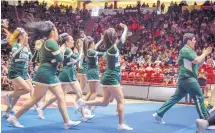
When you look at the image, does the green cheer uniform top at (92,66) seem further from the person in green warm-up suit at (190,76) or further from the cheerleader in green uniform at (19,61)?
the person in green warm-up suit at (190,76)

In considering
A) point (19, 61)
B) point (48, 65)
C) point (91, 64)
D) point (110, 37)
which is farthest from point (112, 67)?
point (19, 61)

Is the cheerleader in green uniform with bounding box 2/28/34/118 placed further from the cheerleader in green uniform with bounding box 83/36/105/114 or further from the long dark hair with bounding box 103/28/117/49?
the long dark hair with bounding box 103/28/117/49

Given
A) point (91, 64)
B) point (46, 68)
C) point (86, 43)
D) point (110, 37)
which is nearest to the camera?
point (46, 68)

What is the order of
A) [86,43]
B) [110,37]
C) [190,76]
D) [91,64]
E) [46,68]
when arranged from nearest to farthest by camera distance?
1. [46,68]
2. [110,37]
3. [190,76]
4. [86,43]
5. [91,64]

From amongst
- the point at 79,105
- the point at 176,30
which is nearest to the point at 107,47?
the point at 79,105

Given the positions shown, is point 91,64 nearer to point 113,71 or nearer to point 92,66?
point 92,66

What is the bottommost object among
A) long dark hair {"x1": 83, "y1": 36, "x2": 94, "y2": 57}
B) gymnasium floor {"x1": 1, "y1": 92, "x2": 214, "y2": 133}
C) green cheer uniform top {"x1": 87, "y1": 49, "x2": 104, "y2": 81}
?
gymnasium floor {"x1": 1, "y1": 92, "x2": 214, "y2": 133}

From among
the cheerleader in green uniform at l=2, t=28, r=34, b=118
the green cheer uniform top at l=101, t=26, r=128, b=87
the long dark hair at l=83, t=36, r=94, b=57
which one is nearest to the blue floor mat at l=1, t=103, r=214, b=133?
the cheerleader in green uniform at l=2, t=28, r=34, b=118

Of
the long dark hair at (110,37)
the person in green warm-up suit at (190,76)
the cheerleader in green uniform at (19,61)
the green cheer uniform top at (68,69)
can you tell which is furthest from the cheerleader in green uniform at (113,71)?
the cheerleader in green uniform at (19,61)

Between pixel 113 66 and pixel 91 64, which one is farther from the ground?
pixel 113 66

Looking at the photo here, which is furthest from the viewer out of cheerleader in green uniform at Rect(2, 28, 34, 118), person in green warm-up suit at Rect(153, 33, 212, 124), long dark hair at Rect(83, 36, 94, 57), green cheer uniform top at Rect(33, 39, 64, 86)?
long dark hair at Rect(83, 36, 94, 57)

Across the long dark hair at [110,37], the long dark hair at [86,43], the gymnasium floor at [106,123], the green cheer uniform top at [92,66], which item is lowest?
the gymnasium floor at [106,123]

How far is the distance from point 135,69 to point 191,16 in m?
8.38

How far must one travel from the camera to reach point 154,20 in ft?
76.7
